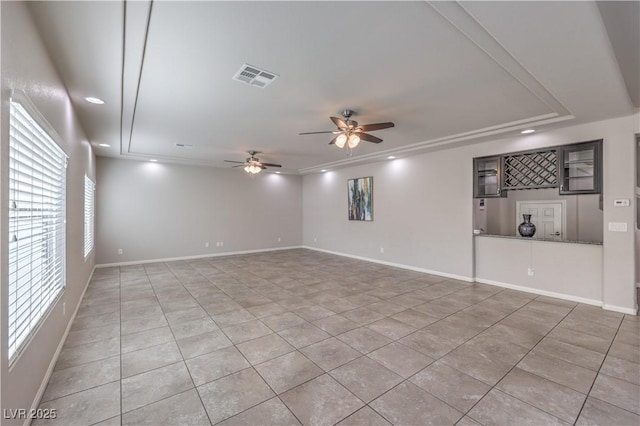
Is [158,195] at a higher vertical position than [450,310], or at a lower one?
higher

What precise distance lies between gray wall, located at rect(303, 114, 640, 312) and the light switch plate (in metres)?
0.05

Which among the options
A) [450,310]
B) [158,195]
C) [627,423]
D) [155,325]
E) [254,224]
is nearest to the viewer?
[627,423]

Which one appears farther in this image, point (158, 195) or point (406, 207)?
point (158, 195)

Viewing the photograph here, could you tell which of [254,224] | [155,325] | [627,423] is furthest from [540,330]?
[254,224]

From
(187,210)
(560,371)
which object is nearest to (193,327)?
(560,371)

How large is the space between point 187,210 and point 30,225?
6.40 meters

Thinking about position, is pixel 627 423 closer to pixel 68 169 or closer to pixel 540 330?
pixel 540 330

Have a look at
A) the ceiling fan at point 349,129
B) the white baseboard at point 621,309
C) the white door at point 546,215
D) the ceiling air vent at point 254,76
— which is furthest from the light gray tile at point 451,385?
the white door at point 546,215

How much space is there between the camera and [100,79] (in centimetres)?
293

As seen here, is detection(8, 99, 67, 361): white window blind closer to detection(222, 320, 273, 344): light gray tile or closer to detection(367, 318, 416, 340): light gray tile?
detection(222, 320, 273, 344): light gray tile

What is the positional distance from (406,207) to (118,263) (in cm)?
744

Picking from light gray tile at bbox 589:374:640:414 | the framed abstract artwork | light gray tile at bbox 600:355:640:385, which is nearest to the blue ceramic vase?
light gray tile at bbox 600:355:640:385

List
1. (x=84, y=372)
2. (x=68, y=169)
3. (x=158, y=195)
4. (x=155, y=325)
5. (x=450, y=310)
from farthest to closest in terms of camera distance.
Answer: (x=158, y=195) → (x=450, y=310) → (x=155, y=325) → (x=68, y=169) → (x=84, y=372)

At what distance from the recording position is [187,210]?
8.17 meters
